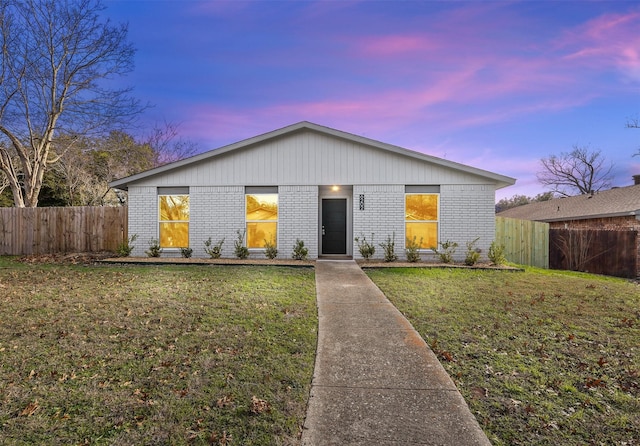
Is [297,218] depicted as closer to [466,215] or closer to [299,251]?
[299,251]

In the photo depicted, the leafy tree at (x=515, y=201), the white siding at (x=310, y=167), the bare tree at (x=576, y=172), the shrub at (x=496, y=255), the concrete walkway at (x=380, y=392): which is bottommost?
the concrete walkway at (x=380, y=392)

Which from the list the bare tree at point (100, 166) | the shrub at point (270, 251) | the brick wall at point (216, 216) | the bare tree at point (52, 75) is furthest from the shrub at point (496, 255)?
the bare tree at point (100, 166)

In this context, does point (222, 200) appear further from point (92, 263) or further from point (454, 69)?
point (454, 69)

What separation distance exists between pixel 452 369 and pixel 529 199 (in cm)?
5552

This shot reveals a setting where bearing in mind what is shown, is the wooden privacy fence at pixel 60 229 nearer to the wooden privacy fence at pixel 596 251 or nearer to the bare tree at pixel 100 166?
the bare tree at pixel 100 166

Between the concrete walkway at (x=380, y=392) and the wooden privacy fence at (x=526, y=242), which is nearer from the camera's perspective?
the concrete walkway at (x=380, y=392)

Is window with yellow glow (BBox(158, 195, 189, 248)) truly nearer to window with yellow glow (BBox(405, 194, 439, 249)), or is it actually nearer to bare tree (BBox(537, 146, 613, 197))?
window with yellow glow (BBox(405, 194, 439, 249))

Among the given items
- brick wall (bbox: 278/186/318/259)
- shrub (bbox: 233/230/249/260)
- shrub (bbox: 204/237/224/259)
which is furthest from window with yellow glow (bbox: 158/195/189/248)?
brick wall (bbox: 278/186/318/259)

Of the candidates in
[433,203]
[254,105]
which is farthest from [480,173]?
[254,105]

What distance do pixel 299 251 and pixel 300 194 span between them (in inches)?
79.6

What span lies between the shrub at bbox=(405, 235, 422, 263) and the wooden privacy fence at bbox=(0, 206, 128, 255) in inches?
427

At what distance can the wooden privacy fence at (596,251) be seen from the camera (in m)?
11.4

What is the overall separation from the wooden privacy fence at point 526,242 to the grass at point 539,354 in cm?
631

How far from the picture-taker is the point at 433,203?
10836 millimetres
